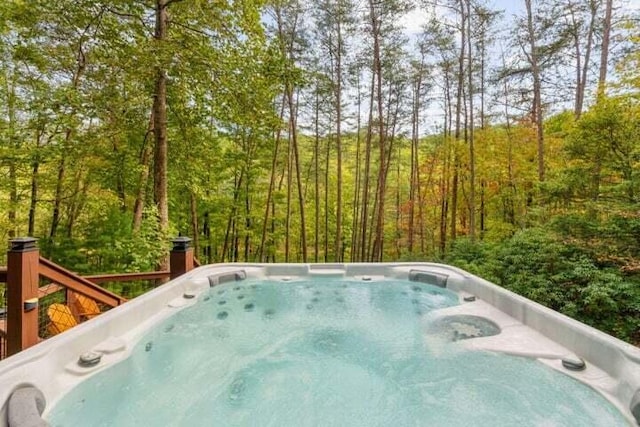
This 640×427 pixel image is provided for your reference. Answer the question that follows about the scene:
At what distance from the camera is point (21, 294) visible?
176cm

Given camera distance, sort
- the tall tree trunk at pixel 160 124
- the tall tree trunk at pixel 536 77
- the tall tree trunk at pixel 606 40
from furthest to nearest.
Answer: the tall tree trunk at pixel 536 77 < the tall tree trunk at pixel 606 40 < the tall tree trunk at pixel 160 124

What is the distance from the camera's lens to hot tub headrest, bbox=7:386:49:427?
3.55ft

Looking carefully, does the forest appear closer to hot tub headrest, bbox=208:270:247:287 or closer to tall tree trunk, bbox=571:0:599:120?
tall tree trunk, bbox=571:0:599:120

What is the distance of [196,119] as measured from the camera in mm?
4387

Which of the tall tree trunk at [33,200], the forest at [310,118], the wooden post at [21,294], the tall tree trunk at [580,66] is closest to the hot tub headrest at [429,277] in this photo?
the forest at [310,118]

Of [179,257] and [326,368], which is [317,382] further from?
[179,257]

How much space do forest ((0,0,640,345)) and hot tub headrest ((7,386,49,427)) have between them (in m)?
2.55

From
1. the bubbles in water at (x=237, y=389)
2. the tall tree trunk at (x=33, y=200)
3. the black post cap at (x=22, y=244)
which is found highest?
the tall tree trunk at (x=33, y=200)

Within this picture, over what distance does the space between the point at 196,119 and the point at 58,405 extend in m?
3.68

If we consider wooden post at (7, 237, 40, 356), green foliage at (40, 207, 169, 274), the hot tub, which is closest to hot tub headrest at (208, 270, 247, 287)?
the hot tub

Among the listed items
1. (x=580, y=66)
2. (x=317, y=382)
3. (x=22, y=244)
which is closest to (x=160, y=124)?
(x=22, y=244)

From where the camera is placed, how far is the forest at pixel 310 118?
148 inches

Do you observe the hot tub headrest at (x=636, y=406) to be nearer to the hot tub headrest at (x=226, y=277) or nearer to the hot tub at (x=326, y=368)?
the hot tub at (x=326, y=368)

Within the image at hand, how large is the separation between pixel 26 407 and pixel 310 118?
9.34 m
